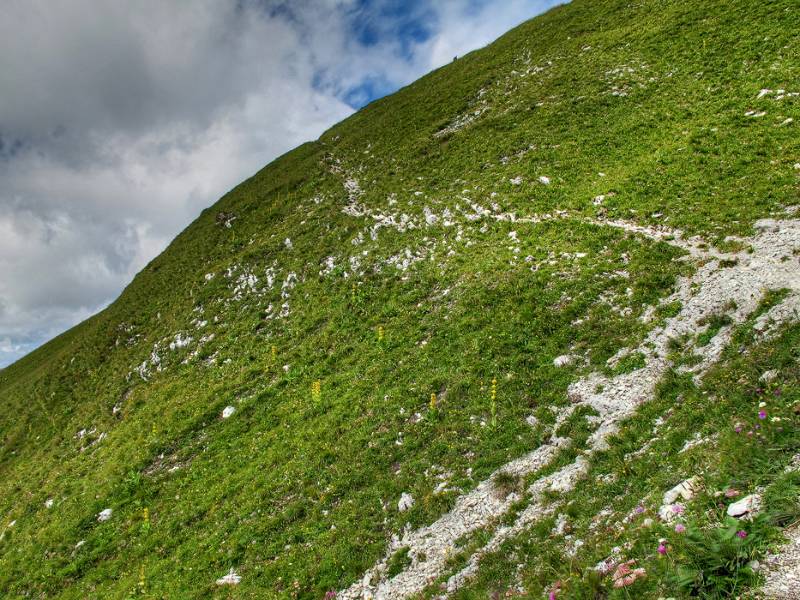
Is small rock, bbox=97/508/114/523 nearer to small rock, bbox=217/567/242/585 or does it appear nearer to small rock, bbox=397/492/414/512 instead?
small rock, bbox=217/567/242/585

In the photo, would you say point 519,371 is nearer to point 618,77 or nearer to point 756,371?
point 756,371

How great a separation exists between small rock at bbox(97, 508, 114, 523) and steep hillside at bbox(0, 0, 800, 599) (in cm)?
6

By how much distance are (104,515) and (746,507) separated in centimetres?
2651

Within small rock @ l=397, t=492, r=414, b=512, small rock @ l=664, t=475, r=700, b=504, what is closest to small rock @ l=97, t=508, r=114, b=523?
small rock @ l=397, t=492, r=414, b=512

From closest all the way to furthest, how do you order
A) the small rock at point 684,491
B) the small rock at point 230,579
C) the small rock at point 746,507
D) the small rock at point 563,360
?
the small rock at point 746,507, the small rock at point 684,491, the small rock at point 230,579, the small rock at point 563,360

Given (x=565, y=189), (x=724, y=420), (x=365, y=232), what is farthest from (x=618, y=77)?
(x=724, y=420)

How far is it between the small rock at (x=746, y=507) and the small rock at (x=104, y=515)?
84.9ft

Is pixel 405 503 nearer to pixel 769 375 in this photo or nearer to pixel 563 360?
pixel 563 360

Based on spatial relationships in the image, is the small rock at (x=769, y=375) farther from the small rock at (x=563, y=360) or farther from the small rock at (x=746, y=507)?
the small rock at (x=563, y=360)

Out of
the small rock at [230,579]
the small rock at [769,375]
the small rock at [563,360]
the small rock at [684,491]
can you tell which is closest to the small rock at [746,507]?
the small rock at [684,491]

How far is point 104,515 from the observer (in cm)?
2173

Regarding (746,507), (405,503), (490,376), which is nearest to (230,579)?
(405,503)

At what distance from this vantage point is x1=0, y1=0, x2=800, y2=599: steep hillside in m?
10.5

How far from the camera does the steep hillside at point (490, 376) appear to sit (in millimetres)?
10547
